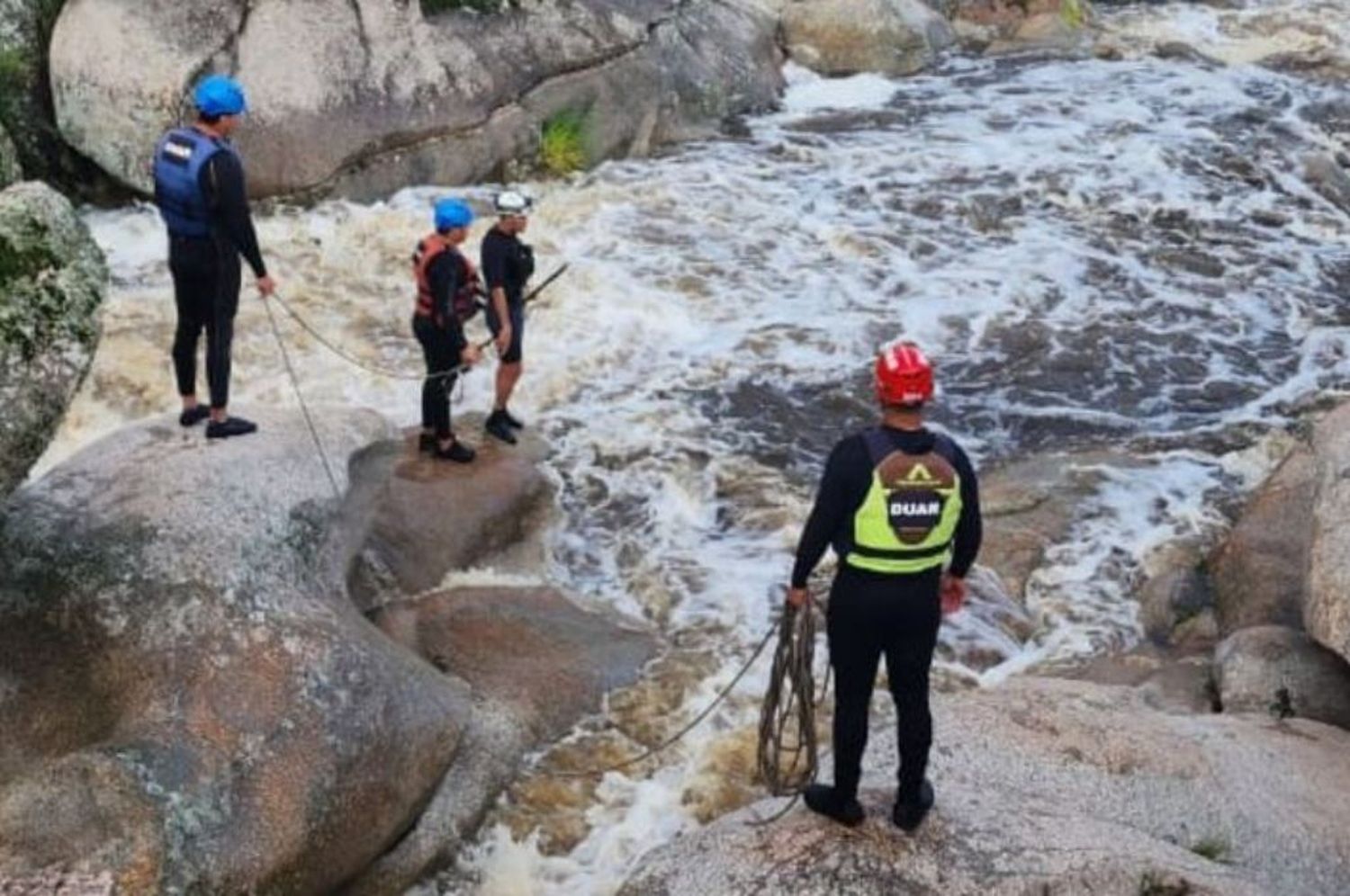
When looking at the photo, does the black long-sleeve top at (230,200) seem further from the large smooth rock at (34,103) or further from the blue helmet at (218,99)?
the large smooth rock at (34,103)

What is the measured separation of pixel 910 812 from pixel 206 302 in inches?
191

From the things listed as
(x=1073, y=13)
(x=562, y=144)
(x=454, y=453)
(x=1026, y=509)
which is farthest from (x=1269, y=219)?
(x=454, y=453)

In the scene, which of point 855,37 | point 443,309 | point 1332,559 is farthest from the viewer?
point 855,37

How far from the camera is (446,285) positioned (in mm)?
9508

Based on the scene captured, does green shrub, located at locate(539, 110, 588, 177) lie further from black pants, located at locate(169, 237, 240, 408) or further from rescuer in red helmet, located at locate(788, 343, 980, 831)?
rescuer in red helmet, located at locate(788, 343, 980, 831)

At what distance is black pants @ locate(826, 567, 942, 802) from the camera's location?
18.6ft

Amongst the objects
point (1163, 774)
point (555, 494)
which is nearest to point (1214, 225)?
point (555, 494)

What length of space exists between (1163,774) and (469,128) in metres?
11.3

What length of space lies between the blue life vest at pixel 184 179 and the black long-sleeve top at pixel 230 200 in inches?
1.4

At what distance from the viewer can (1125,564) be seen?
414 inches

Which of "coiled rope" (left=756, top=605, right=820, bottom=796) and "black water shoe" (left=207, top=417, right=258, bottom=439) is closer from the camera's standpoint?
"coiled rope" (left=756, top=605, right=820, bottom=796)

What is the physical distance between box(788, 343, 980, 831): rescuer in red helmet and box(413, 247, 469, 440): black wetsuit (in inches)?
166

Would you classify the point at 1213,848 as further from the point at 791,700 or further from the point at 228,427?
the point at 228,427

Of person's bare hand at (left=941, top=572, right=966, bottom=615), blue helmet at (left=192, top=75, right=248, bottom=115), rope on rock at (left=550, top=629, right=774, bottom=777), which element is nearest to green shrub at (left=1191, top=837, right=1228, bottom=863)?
person's bare hand at (left=941, top=572, right=966, bottom=615)
